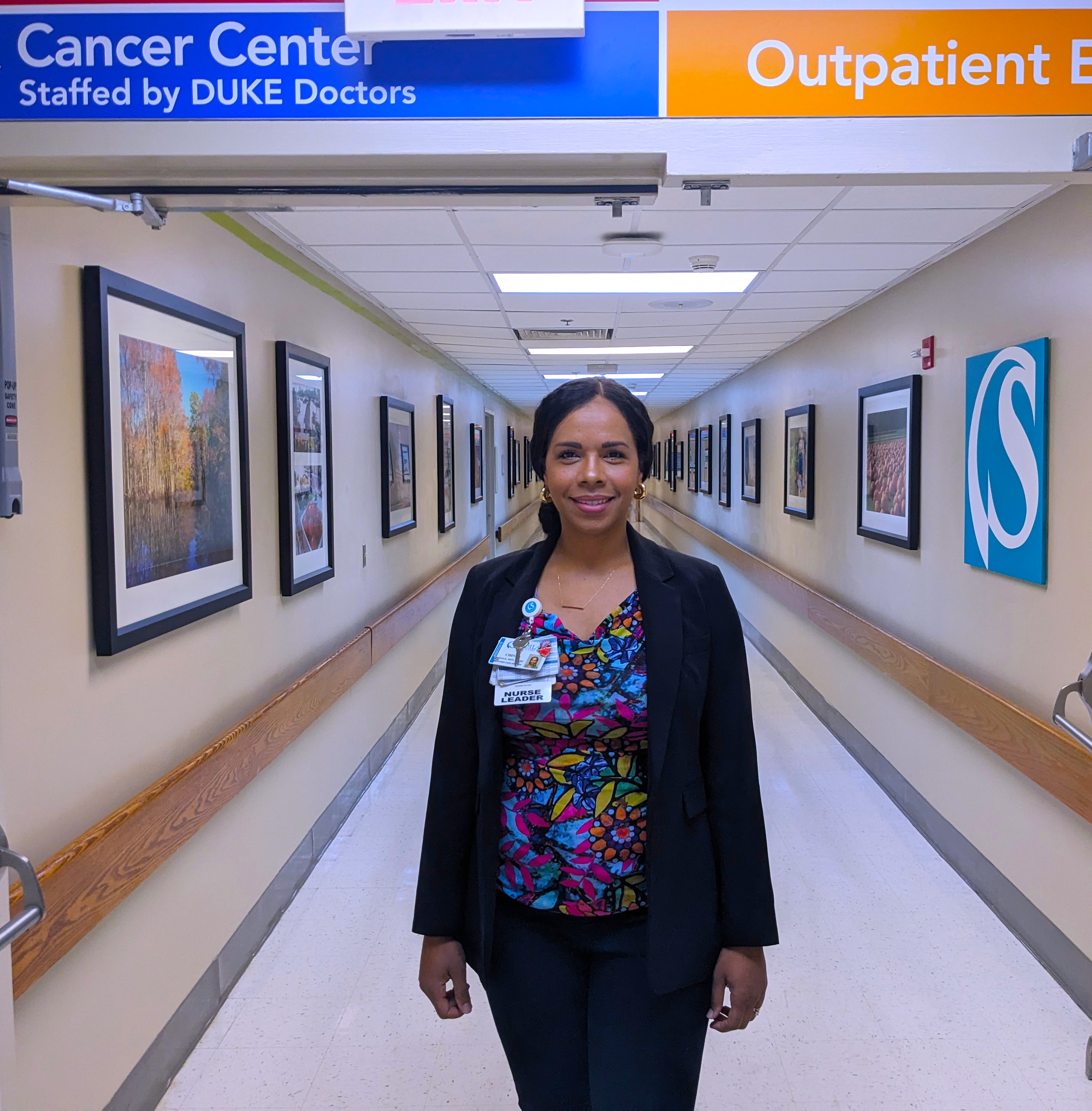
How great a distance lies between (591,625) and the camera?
1546 mm

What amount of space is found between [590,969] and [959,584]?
3.14m

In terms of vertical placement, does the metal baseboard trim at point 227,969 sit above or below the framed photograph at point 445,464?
below

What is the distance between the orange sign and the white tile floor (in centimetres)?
247

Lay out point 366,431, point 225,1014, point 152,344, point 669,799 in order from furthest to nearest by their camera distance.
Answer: point 366,431 → point 225,1014 → point 152,344 → point 669,799

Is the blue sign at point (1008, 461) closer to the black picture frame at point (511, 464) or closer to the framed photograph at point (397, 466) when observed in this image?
the framed photograph at point (397, 466)

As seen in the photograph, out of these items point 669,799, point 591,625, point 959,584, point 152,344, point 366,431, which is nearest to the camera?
point 669,799

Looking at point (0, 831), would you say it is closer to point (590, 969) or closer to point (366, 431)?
point (590, 969)

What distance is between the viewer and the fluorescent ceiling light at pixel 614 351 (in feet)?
24.2

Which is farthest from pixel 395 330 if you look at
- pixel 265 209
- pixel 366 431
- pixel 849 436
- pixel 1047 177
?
pixel 1047 177

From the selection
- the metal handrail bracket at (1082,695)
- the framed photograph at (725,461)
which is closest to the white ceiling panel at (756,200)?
the metal handrail bracket at (1082,695)

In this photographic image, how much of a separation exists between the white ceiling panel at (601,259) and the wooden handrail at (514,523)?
15.6 feet

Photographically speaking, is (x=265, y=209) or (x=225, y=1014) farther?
(x=225, y=1014)

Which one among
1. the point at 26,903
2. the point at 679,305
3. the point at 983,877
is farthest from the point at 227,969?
the point at 679,305

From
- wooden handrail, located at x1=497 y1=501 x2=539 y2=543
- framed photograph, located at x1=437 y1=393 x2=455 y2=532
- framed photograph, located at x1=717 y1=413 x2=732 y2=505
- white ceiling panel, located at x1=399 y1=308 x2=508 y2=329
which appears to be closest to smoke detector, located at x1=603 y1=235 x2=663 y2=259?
white ceiling panel, located at x1=399 y1=308 x2=508 y2=329
